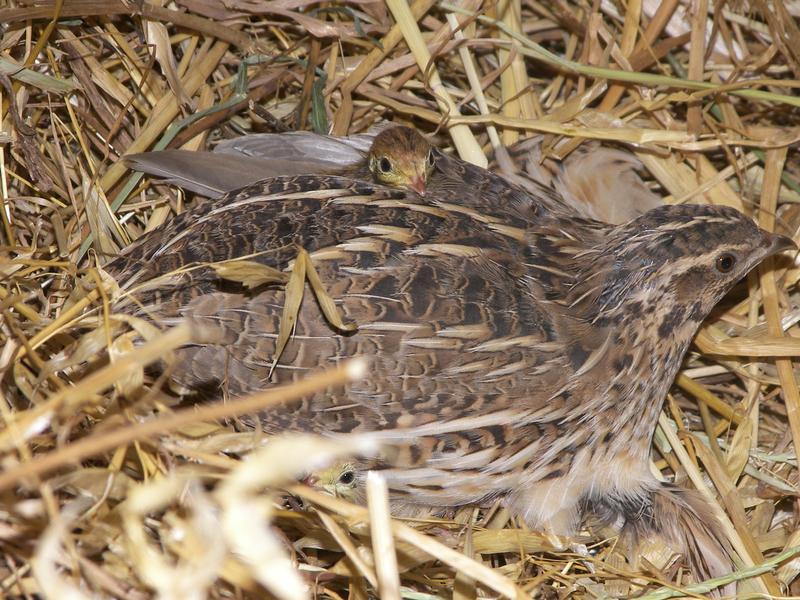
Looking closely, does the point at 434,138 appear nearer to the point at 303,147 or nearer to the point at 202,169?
the point at 303,147

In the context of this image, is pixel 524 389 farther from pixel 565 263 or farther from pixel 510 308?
pixel 565 263

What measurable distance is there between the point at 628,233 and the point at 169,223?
5.85 ft

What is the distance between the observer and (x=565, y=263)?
3502 mm

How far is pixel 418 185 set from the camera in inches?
142

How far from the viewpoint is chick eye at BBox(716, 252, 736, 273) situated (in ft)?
11.1

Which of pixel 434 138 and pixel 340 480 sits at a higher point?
pixel 434 138

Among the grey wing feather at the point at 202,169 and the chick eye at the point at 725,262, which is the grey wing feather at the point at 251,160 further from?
the chick eye at the point at 725,262

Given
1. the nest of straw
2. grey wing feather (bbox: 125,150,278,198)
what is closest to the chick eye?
the nest of straw

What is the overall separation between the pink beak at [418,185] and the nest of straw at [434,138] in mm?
629

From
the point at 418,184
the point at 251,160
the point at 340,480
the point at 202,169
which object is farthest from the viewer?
the point at 251,160

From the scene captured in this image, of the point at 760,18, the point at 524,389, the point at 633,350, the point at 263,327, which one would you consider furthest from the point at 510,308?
the point at 760,18

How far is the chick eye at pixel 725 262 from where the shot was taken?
11.1 ft

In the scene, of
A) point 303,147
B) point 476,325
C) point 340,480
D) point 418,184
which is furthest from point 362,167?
point 340,480

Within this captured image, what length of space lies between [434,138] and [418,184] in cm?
87
